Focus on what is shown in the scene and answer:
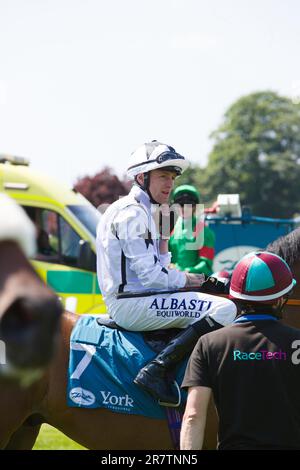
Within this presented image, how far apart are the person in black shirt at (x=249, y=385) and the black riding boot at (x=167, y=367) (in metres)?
1.01

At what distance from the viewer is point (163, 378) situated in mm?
4691

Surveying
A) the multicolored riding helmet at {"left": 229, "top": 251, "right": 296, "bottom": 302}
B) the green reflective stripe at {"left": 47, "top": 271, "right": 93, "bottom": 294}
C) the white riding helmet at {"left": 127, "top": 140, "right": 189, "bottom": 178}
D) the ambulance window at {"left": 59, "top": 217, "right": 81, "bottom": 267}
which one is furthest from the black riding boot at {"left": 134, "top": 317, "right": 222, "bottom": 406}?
the ambulance window at {"left": 59, "top": 217, "right": 81, "bottom": 267}

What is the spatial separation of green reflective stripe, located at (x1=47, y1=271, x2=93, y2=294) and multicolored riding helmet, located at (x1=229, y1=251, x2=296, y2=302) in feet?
23.3

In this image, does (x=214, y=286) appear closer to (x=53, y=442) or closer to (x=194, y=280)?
(x=194, y=280)

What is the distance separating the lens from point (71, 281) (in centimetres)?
1088

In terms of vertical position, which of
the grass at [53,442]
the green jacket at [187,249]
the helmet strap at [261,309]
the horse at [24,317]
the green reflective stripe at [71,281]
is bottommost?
the grass at [53,442]

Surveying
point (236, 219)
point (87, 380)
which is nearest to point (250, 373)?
point (87, 380)

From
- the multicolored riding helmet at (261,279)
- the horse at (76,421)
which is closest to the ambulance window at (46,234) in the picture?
the horse at (76,421)

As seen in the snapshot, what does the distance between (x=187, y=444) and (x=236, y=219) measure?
10350 millimetres

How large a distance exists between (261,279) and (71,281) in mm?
7329

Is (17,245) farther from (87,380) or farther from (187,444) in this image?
(87,380)

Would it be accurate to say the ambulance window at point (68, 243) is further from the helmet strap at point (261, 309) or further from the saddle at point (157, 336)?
the helmet strap at point (261, 309)

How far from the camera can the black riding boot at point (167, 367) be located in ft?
15.3

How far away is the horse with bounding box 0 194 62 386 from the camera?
6.10ft
